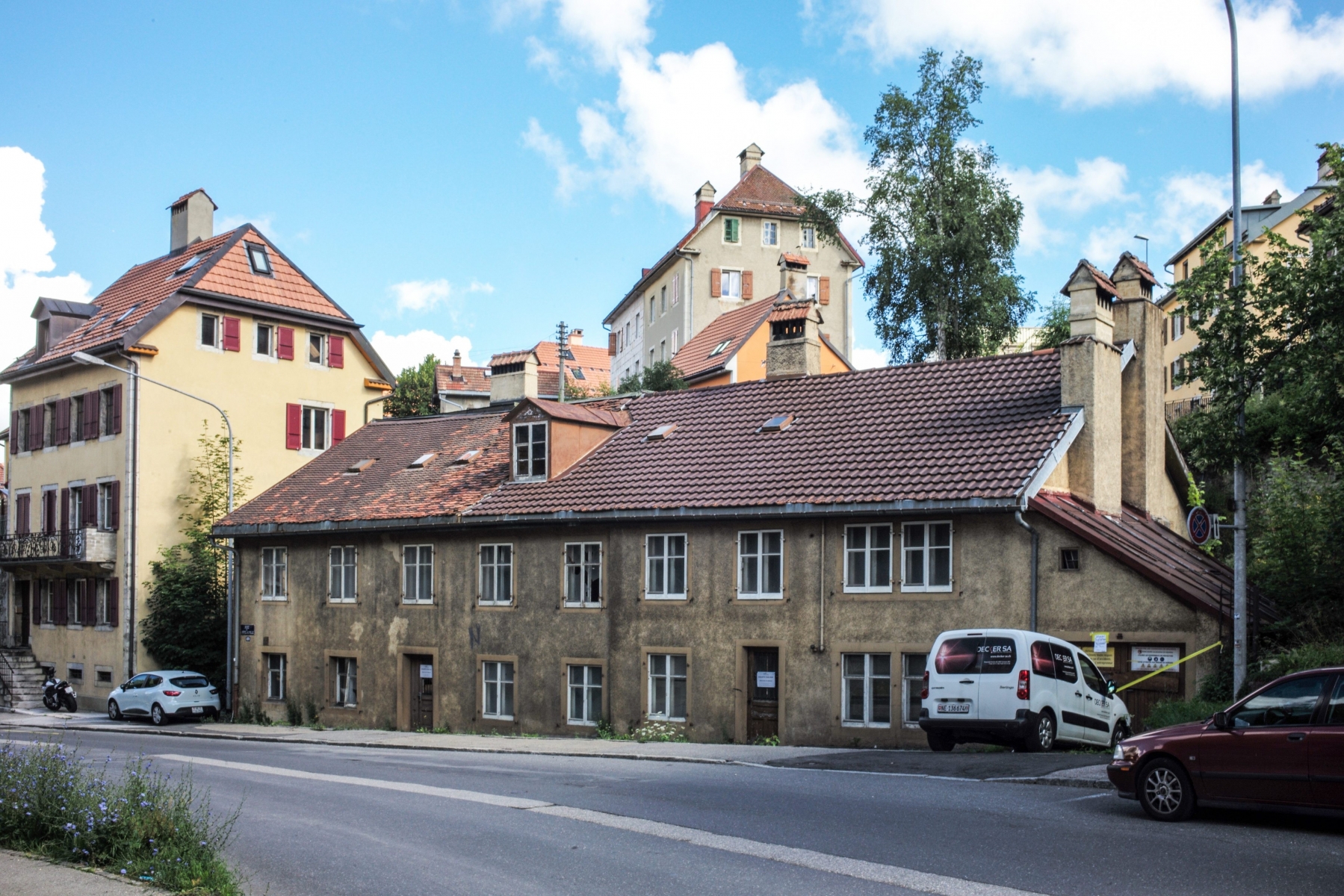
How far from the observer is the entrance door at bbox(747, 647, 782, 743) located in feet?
78.3

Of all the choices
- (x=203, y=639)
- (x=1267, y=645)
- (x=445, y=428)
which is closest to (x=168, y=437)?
(x=203, y=639)

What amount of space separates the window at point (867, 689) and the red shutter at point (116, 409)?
26592mm

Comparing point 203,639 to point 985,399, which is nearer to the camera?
point 985,399

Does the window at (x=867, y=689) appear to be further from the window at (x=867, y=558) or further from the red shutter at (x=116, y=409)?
the red shutter at (x=116, y=409)

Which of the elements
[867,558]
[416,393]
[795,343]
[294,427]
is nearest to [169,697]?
[294,427]

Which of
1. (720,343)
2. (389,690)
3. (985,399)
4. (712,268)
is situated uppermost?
(712,268)

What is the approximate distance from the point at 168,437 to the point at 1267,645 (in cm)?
3254

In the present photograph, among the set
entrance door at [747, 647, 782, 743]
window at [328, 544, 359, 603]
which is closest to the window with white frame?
entrance door at [747, 647, 782, 743]

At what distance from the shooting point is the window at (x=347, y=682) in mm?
31078

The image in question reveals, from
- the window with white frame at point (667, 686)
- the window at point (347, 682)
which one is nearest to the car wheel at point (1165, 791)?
the window with white frame at point (667, 686)

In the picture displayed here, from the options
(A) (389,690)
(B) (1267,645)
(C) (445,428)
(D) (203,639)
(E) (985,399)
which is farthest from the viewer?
(D) (203,639)

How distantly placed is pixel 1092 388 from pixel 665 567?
895 cm

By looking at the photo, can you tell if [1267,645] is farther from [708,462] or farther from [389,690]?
[389,690]

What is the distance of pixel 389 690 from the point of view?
2989cm
